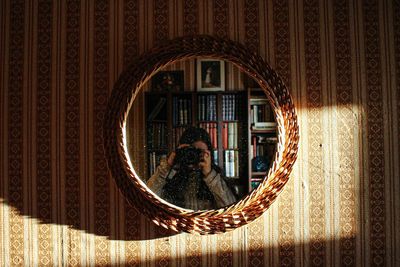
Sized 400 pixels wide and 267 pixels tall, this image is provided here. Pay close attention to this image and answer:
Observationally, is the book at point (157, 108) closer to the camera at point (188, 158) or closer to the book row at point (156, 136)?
the book row at point (156, 136)

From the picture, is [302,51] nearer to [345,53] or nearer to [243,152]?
[345,53]

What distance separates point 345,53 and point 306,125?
0.37 meters

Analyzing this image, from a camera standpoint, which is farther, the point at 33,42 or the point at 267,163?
the point at 33,42

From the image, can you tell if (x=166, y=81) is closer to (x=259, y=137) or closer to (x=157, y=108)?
(x=157, y=108)

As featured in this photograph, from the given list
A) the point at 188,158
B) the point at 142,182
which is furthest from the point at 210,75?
the point at 142,182

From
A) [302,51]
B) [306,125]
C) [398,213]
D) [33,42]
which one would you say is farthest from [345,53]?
[33,42]

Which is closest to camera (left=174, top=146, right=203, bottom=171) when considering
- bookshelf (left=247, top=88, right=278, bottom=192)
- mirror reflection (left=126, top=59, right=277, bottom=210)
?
mirror reflection (left=126, top=59, right=277, bottom=210)

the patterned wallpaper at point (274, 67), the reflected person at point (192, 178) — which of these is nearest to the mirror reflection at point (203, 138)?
the reflected person at point (192, 178)

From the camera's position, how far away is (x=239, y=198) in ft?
4.91

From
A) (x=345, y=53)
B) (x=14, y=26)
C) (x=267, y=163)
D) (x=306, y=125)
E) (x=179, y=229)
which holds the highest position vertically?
(x=14, y=26)

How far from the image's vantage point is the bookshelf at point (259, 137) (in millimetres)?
1501

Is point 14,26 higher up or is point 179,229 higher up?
point 14,26

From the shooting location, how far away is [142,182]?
150 centimetres

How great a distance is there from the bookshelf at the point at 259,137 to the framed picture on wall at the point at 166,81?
0.31 m
